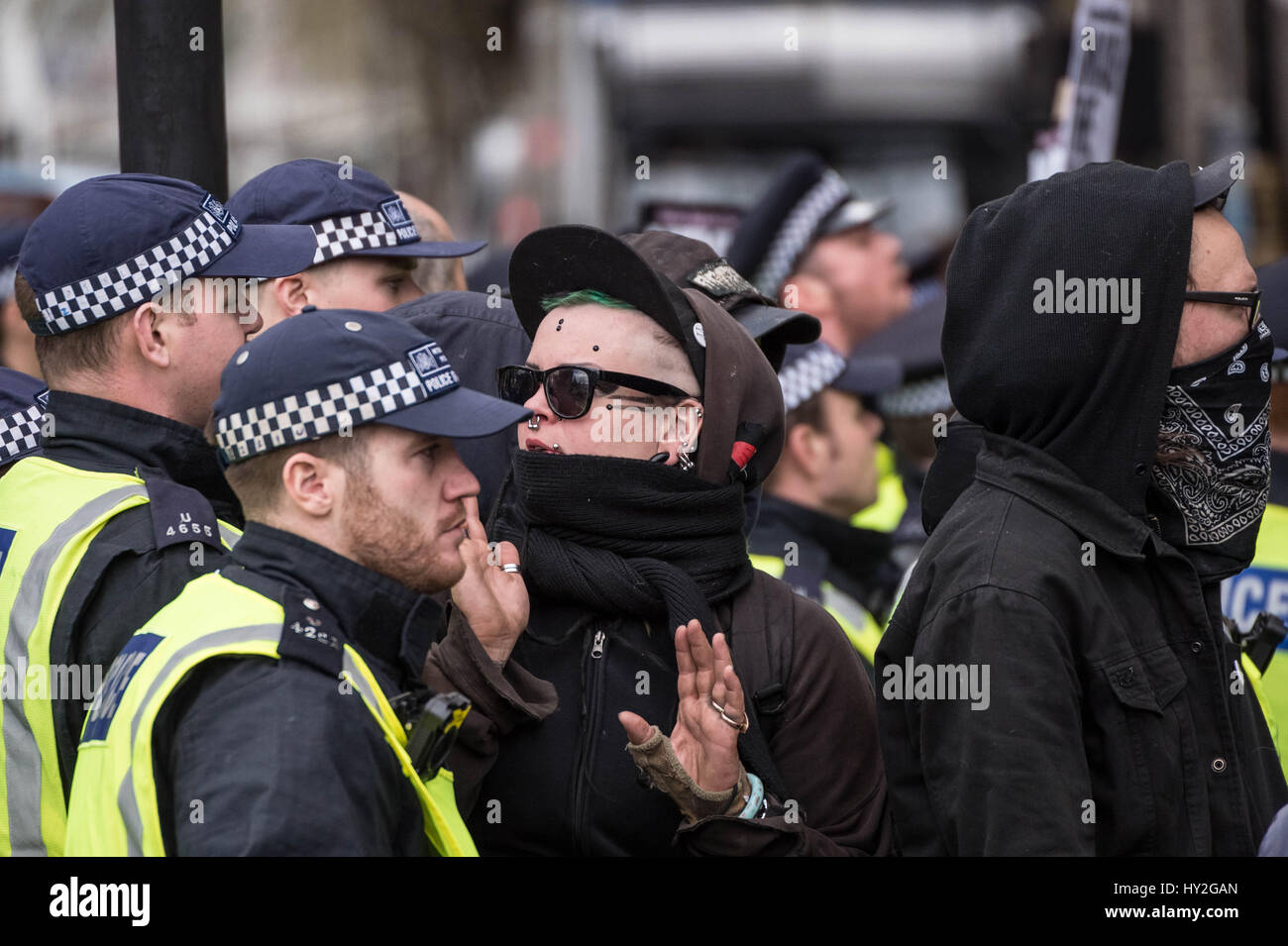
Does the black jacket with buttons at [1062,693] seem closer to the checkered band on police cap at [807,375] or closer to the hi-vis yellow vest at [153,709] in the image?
the hi-vis yellow vest at [153,709]

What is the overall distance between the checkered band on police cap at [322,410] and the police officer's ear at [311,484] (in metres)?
0.04

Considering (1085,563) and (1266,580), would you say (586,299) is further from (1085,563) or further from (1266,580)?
(1266,580)

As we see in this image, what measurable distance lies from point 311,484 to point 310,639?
321 millimetres

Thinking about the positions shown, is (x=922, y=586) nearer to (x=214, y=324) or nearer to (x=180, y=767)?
(x=180, y=767)

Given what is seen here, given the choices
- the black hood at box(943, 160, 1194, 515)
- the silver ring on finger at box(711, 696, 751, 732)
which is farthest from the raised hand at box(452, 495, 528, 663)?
the black hood at box(943, 160, 1194, 515)

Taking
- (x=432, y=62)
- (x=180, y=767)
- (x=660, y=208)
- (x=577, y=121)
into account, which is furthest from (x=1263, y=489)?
(x=432, y=62)

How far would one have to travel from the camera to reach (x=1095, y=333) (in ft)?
9.74

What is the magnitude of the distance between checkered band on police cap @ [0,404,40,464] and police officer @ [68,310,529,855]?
141 centimetres

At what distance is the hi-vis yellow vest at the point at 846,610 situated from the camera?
17.7 ft

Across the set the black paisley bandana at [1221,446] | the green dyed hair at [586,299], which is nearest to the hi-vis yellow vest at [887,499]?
the green dyed hair at [586,299]

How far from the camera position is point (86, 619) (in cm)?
313

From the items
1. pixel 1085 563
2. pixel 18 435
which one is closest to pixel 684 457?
pixel 1085 563

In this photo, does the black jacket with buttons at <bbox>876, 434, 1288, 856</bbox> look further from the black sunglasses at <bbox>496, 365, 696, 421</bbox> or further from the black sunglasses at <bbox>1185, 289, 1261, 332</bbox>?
the black sunglasses at <bbox>496, 365, 696, 421</bbox>

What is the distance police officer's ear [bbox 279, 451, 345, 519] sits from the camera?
271 cm
